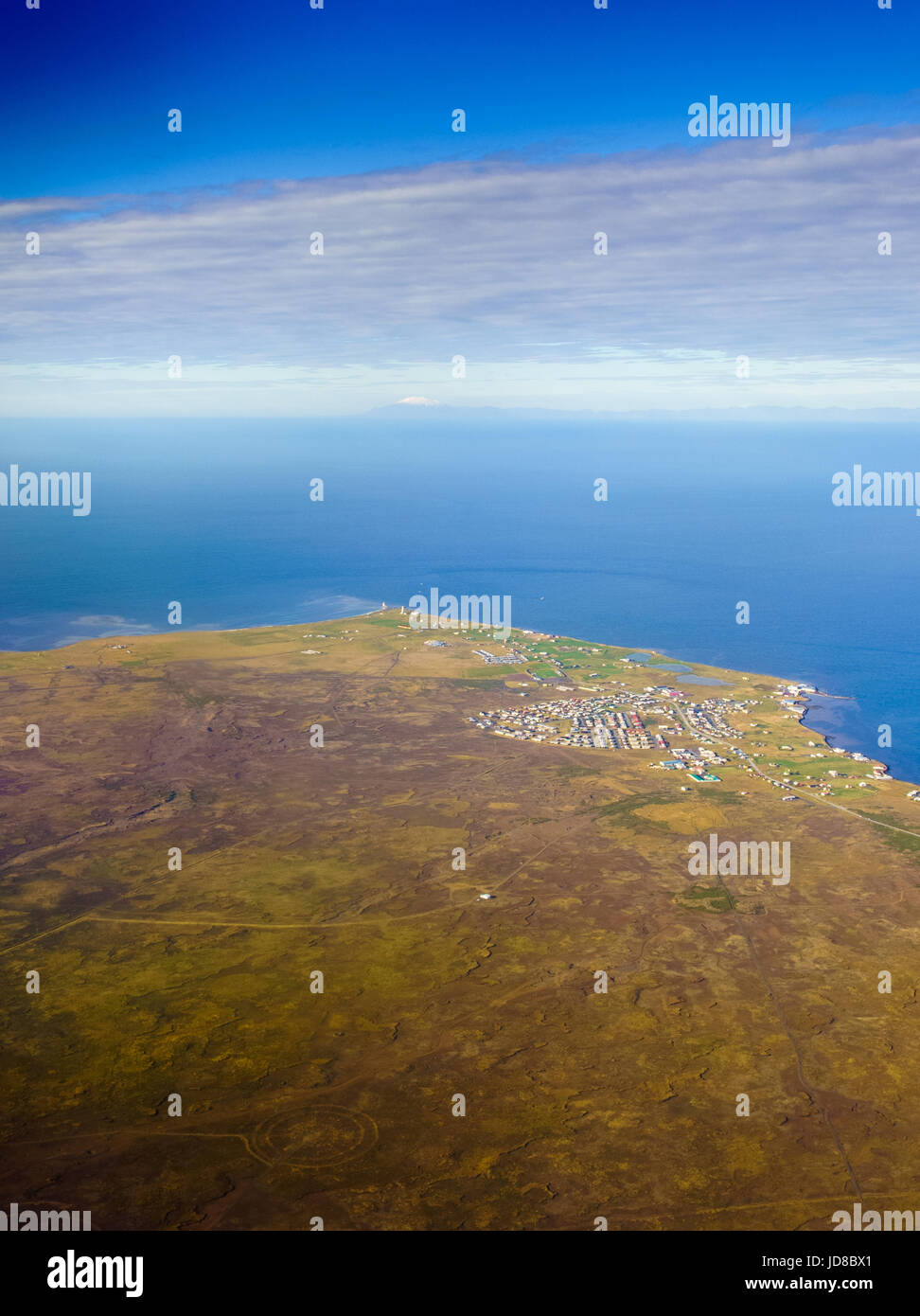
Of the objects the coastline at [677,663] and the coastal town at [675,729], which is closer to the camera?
the coastal town at [675,729]

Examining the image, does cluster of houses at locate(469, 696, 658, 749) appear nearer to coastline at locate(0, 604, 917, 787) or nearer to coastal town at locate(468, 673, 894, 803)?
coastal town at locate(468, 673, 894, 803)

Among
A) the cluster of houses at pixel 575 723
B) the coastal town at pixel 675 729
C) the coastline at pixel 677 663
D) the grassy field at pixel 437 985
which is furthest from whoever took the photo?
the coastline at pixel 677 663

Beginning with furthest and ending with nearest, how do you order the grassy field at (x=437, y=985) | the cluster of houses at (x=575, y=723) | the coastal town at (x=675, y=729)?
1. the cluster of houses at (x=575, y=723)
2. the coastal town at (x=675, y=729)
3. the grassy field at (x=437, y=985)

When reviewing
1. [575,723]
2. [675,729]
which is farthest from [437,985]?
[675,729]

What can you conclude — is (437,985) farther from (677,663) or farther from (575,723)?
(677,663)

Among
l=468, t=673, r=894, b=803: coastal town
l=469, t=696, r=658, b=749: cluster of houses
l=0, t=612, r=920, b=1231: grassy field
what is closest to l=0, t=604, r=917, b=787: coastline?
l=468, t=673, r=894, b=803: coastal town

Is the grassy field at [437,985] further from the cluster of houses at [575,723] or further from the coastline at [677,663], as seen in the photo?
the coastline at [677,663]

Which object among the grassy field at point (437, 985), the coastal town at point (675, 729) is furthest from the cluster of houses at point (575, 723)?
the grassy field at point (437, 985)

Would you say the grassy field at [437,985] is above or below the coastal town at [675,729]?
below
